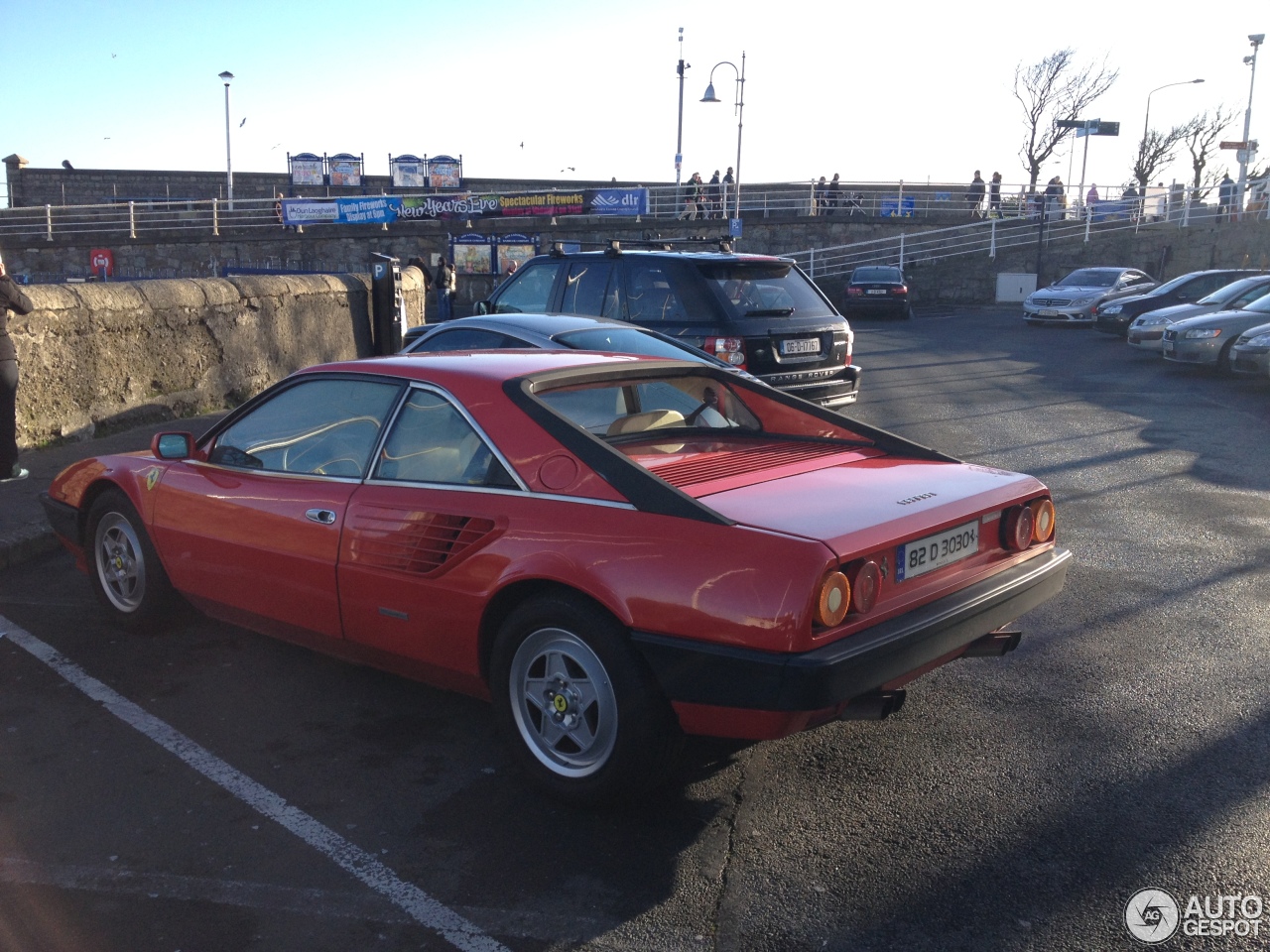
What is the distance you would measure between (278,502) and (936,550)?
2.53m

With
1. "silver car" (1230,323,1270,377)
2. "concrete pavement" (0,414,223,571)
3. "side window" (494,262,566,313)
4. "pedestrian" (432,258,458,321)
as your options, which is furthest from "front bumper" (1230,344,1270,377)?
"pedestrian" (432,258,458,321)

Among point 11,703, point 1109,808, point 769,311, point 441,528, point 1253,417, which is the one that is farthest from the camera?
point 1253,417

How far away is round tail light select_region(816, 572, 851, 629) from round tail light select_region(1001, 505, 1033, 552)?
1025 millimetres

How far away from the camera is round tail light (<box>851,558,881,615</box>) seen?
131 inches

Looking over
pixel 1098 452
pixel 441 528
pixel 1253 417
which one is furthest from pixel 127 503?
pixel 1253 417

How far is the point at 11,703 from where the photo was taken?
4477mm

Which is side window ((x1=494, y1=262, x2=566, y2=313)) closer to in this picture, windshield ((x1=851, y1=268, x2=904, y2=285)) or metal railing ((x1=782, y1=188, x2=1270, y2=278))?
windshield ((x1=851, y1=268, x2=904, y2=285))

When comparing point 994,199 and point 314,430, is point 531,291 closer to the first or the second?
point 314,430

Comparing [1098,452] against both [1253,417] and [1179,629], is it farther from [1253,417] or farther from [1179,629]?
[1179,629]

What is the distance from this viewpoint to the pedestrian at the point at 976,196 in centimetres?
3480

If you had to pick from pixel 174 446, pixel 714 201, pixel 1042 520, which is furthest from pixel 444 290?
pixel 1042 520

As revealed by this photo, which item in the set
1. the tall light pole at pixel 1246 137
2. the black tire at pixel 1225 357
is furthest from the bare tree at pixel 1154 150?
the black tire at pixel 1225 357

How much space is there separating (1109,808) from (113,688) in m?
3.83

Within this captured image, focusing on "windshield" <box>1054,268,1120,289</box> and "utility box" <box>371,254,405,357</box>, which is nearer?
"utility box" <box>371,254,405,357</box>
